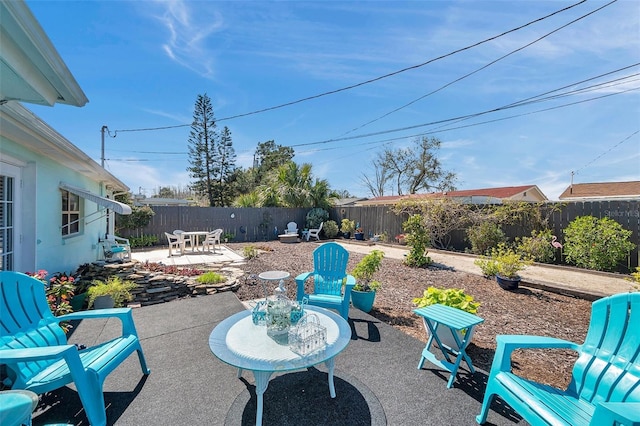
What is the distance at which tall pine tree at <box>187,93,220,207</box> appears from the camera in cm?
1953

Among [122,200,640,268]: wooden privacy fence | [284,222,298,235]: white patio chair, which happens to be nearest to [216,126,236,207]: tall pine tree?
[122,200,640,268]: wooden privacy fence

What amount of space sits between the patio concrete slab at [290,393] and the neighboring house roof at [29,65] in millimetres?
2106

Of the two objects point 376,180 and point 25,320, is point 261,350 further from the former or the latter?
point 376,180

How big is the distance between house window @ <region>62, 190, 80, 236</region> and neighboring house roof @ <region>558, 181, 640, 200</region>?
67.3 feet

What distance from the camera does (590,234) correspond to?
18.6ft

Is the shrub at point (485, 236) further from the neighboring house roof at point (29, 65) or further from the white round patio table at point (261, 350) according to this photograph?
the neighboring house roof at point (29, 65)

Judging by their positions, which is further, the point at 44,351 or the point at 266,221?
the point at 266,221

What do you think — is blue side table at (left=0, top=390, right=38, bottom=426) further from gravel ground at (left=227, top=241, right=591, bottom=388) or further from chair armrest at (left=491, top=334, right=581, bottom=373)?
gravel ground at (left=227, top=241, right=591, bottom=388)

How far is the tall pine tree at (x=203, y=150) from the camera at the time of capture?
19.5 metres

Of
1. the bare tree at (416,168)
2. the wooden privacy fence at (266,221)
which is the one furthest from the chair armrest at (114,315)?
the bare tree at (416,168)

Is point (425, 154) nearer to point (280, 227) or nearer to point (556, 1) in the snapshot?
point (280, 227)

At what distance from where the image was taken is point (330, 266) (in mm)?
3729

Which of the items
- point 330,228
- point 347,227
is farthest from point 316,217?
point 347,227

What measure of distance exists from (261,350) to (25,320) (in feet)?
5.69
